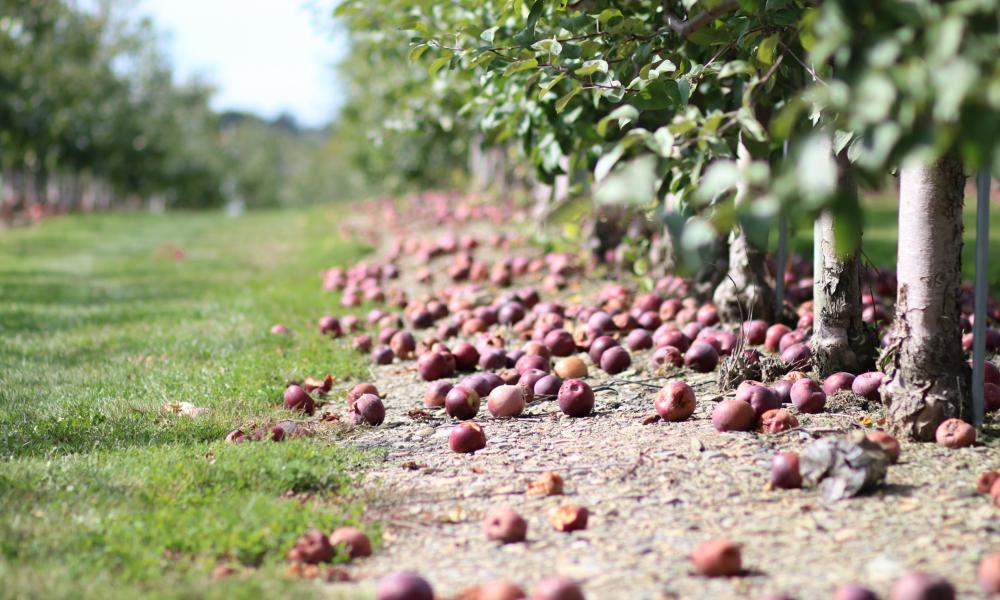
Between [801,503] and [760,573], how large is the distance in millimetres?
570

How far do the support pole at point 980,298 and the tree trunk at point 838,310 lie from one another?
0.92 metres

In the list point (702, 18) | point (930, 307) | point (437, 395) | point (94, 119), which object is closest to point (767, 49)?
point (702, 18)

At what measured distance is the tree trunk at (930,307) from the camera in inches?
143

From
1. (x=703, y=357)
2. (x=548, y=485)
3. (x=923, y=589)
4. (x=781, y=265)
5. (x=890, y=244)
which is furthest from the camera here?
(x=890, y=244)

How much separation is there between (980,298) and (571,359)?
Result: 2193 millimetres

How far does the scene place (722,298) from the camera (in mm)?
5867

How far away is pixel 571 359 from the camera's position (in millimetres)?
5234

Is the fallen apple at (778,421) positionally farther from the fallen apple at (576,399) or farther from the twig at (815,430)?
the fallen apple at (576,399)

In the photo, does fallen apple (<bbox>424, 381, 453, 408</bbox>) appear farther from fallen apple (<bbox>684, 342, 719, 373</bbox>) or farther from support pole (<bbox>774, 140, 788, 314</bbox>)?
support pole (<bbox>774, 140, 788, 314</bbox>)

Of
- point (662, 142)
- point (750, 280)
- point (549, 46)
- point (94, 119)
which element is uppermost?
point (94, 119)

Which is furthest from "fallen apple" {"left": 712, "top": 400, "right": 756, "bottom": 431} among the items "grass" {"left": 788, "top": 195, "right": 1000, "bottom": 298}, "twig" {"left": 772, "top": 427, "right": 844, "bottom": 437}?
"grass" {"left": 788, "top": 195, "right": 1000, "bottom": 298}

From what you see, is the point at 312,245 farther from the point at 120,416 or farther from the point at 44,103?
the point at 44,103

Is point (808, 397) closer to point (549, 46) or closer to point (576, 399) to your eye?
point (576, 399)

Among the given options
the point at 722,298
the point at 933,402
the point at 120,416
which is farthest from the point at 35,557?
the point at 722,298
